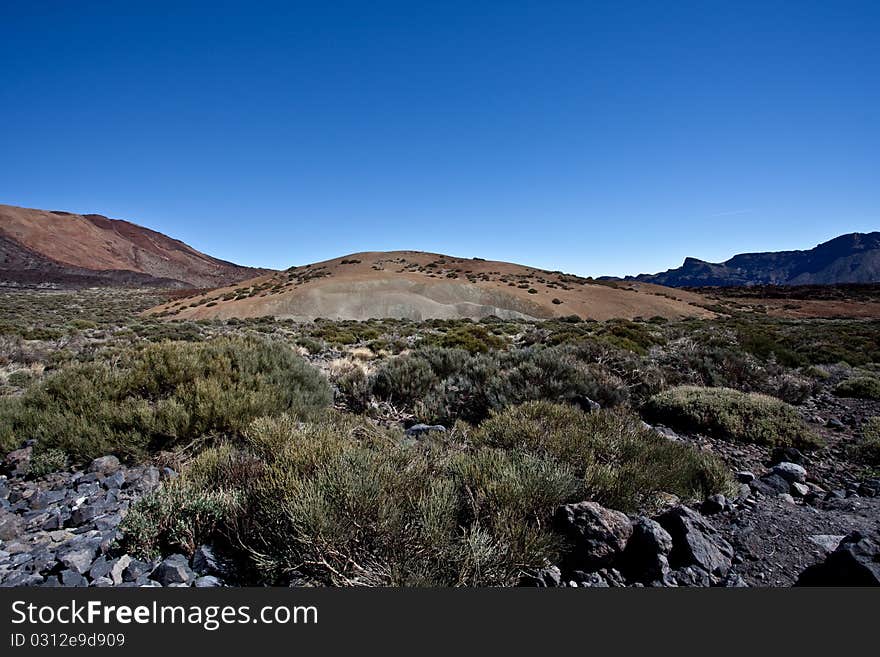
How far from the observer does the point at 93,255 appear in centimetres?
10131

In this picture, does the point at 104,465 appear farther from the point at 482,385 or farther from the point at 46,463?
the point at 482,385

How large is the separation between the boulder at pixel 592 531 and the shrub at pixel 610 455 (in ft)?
1.13

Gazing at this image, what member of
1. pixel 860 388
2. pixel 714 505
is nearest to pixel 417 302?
pixel 860 388

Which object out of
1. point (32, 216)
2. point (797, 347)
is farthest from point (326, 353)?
point (32, 216)

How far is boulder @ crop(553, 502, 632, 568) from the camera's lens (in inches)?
99.0

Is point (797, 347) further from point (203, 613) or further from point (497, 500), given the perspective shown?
point (203, 613)

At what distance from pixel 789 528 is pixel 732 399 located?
368cm

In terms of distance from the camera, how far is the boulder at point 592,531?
8.25ft

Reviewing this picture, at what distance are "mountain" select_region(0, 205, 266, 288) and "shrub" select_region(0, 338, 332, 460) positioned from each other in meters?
98.1

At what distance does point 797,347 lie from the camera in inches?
565

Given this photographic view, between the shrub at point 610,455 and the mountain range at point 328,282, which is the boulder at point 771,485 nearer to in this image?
the shrub at point 610,455

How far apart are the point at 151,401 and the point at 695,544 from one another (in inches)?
216

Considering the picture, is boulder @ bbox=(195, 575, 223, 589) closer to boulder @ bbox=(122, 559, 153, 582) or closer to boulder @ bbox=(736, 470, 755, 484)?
boulder @ bbox=(122, 559, 153, 582)

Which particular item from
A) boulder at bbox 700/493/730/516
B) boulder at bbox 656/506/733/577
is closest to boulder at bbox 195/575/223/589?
boulder at bbox 656/506/733/577
